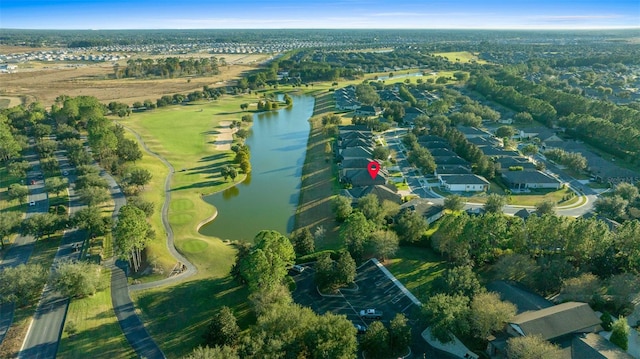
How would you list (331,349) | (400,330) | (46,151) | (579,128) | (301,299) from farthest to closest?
(579,128)
(46,151)
(301,299)
(400,330)
(331,349)

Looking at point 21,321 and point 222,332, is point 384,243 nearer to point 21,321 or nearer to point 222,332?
point 222,332

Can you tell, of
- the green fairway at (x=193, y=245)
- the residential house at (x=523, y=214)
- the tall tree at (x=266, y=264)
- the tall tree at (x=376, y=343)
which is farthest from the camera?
the residential house at (x=523, y=214)

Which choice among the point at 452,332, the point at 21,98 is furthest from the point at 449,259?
the point at 21,98

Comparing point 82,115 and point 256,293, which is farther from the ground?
point 82,115

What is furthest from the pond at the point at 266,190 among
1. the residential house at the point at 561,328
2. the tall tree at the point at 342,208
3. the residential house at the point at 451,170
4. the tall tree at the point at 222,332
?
the residential house at the point at 561,328

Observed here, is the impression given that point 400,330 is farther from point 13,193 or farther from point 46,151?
point 46,151

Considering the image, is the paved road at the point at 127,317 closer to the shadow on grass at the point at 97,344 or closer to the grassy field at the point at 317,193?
the shadow on grass at the point at 97,344

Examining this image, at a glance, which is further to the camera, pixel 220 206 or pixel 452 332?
pixel 220 206
